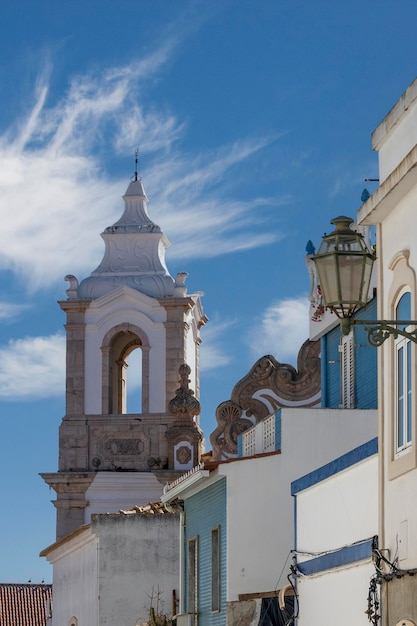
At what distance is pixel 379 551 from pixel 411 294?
2.26 meters

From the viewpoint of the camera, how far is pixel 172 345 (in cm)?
4803

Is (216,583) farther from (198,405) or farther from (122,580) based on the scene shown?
(198,405)

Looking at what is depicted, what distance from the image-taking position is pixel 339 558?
662 inches

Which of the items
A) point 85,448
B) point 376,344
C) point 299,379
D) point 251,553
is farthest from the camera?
point 85,448

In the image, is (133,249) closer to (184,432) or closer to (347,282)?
(184,432)

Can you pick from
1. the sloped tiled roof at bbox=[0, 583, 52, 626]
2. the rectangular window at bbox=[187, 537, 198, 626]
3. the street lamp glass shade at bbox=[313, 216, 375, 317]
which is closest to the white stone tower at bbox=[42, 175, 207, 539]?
the sloped tiled roof at bbox=[0, 583, 52, 626]

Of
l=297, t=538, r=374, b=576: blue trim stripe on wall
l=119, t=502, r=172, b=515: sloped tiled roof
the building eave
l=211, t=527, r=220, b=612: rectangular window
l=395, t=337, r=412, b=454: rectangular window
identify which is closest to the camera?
the building eave

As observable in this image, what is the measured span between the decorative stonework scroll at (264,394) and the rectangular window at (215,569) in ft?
35.3

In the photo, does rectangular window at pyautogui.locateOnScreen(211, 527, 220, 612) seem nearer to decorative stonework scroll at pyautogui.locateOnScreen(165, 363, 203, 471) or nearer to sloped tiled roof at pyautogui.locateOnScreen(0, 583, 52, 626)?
decorative stonework scroll at pyautogui.locateOnScreen(165, 363, 203, 471)

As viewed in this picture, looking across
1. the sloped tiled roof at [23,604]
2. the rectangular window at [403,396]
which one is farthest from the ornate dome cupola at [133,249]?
the rectangular window at [403,396]

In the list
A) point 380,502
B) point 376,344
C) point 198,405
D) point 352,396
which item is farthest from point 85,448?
point 376,344

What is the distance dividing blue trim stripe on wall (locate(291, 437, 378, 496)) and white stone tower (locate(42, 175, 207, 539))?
1111 inches

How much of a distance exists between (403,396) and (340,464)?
8.00ft

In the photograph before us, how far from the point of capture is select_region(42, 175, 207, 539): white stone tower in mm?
47094
